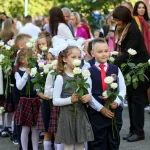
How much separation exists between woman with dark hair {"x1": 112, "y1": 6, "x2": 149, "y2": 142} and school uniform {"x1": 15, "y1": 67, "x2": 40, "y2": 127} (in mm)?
1224

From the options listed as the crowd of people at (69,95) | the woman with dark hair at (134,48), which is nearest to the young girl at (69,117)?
the crowd of people at (69,95)

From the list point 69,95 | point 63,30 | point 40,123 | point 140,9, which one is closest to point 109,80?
point 69,95

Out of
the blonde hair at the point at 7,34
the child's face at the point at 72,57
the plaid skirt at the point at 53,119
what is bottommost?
the plaid skirt at the point at 53,119

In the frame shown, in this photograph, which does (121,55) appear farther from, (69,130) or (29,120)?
(69,130)

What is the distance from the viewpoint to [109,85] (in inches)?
219

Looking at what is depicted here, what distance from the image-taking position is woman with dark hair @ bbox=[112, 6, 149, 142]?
24.4 feet

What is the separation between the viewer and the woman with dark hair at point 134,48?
7.45 meters

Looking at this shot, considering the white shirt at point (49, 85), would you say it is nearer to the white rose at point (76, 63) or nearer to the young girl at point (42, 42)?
the white rose at point (76, 63)

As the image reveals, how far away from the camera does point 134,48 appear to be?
296 inches

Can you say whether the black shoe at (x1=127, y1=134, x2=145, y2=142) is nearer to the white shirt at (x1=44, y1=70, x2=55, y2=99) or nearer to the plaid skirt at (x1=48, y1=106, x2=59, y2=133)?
the plaid skirt at (x1=48, y1=106, x2=59, y2=133)

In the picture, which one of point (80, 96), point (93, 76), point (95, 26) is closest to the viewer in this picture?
point (80, 96)

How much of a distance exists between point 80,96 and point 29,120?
1812mm

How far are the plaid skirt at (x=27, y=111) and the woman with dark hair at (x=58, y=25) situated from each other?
253 cm

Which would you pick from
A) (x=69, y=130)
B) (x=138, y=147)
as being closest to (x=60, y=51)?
(x=69, y=130)
